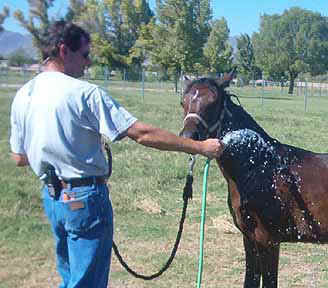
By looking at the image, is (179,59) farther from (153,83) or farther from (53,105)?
(53,105)

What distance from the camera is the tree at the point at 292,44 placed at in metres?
69.7

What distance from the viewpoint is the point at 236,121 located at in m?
4.36

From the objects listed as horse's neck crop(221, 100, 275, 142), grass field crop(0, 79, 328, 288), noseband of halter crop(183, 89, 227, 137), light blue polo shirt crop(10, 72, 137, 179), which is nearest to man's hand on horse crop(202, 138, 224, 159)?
light blue polo shirt crop(10, 72, 137, 179)

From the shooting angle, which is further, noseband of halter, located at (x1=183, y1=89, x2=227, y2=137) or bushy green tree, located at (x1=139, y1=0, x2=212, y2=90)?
bushy green tree, located at (x1=139, y1=0, x2=212, y2=90)

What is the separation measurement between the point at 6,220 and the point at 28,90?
4.38 metres

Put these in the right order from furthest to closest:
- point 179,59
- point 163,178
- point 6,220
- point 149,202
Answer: point 179,59 → point 163,178 → point 149,202 → point 6,220

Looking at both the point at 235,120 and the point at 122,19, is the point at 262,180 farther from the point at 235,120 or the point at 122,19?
the point at 122,19

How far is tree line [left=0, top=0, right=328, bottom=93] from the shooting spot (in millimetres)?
44688

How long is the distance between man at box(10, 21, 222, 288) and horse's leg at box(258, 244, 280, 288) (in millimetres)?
1576

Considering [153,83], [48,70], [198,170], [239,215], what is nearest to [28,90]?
[48,70]

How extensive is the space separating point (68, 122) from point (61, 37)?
0.45 meters

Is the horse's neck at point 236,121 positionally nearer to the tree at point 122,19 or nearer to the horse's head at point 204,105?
the horse's head at point 204,105

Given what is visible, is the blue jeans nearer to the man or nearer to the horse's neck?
the man

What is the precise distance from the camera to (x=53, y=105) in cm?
287
